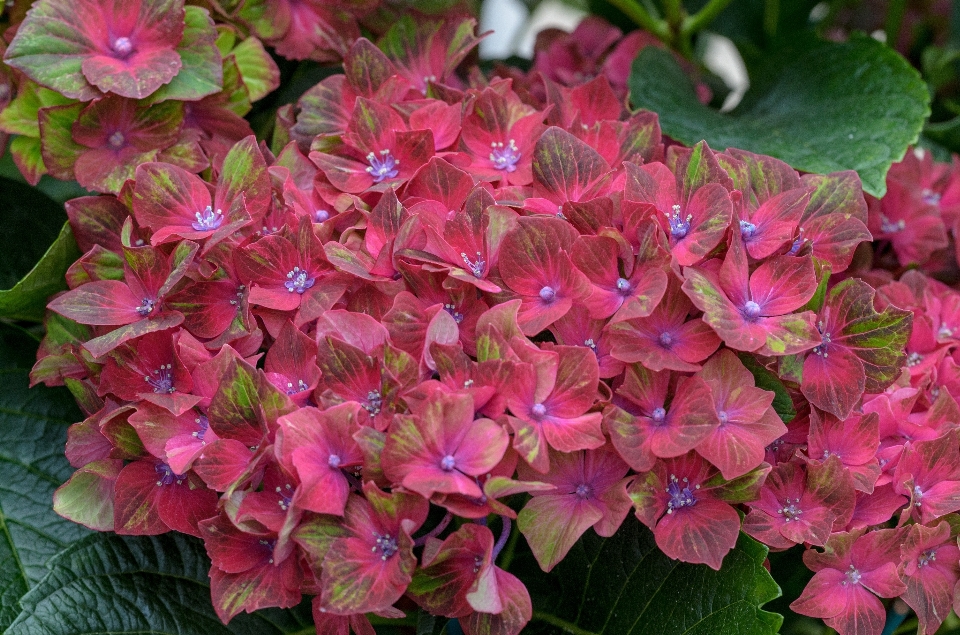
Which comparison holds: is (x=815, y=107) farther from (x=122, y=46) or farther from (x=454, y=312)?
(x=122, y=46)

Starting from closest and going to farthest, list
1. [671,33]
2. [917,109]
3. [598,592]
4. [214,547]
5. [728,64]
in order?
[214,547] < [598,592] < [917,109] < [671,33] < [728,64]

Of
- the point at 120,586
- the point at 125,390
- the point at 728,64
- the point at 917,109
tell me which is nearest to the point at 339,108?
the point at 125,390

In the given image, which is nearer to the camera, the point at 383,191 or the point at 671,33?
the point at 383,191

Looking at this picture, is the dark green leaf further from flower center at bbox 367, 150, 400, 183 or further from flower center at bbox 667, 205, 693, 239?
flower center at bbox 667, 205, 693, 239

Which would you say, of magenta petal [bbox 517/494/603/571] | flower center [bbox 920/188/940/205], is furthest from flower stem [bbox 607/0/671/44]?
magenta petal [bbox 517/494/603/571]

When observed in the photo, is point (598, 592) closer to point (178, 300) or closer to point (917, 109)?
point (178, 300)

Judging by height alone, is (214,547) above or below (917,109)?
below
